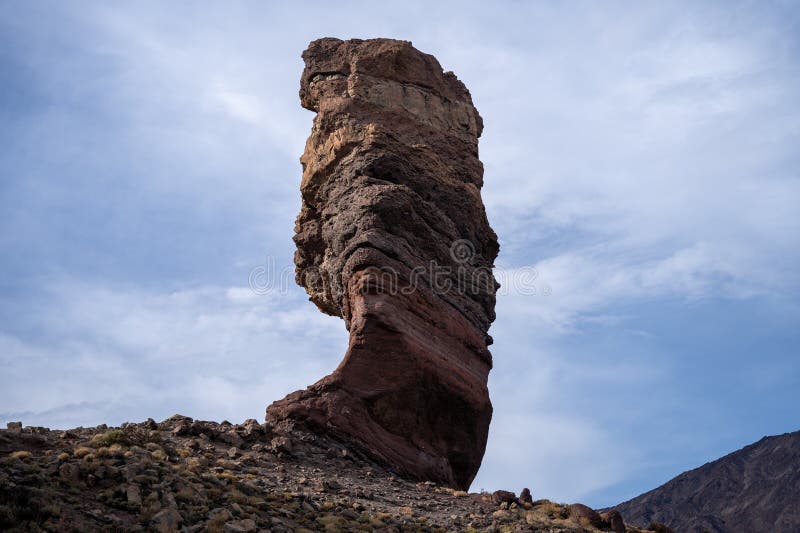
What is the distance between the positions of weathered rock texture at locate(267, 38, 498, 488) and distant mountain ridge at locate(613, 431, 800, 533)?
5508 cm

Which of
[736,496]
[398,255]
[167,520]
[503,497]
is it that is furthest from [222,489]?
[736,496]

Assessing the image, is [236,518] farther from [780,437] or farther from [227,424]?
[780,437]

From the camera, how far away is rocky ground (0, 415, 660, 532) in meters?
15.8

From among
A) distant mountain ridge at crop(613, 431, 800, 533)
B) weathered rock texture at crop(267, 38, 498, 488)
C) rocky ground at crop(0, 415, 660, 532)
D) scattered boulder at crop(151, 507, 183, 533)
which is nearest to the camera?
scattered boulder at crop(151, 507, 183, 533)

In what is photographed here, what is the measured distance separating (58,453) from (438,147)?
20.6m

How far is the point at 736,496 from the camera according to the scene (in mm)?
87625

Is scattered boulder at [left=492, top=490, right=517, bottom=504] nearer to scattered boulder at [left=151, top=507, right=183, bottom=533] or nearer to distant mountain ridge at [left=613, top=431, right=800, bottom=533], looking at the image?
scattered boulder at [left=151, top=507, right=183, bottom=533]

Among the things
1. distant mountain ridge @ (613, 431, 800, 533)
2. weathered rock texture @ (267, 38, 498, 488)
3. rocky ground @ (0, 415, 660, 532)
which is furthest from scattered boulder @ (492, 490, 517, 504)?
distant mountain ridge @ (613, 431, 800, 533)

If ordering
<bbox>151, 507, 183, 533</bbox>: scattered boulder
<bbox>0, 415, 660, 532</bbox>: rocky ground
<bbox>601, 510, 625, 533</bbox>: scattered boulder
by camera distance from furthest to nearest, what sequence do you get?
<bbox>601, 510, 625, 533</bbox>: scattered boulder
<bbox>0, 415, 660, 532</bbox>: rocky ground
<bbox>151, 507, 183, 533</bbox>: scattered boulder

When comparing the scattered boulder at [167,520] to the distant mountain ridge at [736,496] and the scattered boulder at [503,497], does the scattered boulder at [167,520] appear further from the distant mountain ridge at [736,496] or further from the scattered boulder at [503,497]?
the distant mountain ridge at [736,496]

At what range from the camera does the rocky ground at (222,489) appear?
15.8 meters

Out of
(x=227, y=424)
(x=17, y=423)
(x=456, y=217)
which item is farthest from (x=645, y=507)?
(x=17, y=423)

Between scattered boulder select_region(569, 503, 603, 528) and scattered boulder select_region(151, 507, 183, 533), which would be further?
scattered boulder select_region(569, 503, 603, 528)

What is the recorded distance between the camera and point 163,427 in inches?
982
